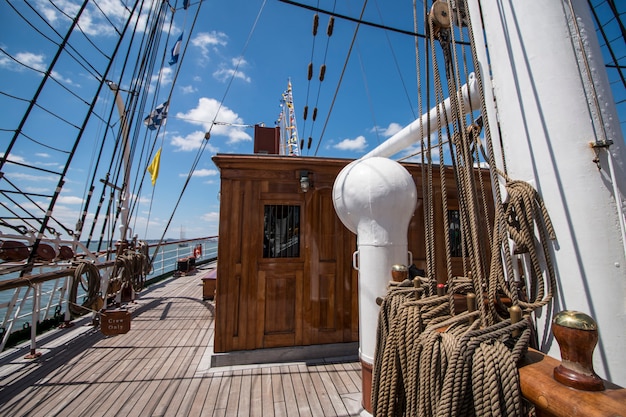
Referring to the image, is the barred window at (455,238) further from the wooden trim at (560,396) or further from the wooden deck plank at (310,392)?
the wooden trim at (560,396)

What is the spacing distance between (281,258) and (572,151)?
3.06 m

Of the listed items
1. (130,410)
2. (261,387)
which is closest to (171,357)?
(130,410)

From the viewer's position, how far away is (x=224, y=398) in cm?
265

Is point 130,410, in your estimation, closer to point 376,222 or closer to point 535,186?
point 376,222

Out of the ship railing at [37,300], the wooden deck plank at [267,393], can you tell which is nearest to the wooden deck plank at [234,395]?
the wooden deck plank at [267,393]

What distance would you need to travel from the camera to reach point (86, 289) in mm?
3861

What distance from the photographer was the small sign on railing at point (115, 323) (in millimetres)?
3215

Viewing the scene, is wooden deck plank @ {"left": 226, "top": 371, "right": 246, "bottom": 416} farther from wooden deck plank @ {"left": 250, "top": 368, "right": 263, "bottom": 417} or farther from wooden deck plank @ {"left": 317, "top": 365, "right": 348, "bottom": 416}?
wooden deck plank @ {"left": 317, "top": 365, "right": 348, "bottom": 416}

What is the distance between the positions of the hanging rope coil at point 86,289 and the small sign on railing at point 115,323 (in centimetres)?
71

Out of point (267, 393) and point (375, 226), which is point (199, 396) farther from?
point (375, 226)

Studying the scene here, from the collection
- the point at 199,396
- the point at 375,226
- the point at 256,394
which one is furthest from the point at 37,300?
the point at 375,226

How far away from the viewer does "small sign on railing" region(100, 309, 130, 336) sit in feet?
10.5

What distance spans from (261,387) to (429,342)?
255 centimetres

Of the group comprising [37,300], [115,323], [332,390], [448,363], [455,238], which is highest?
[455,238]
